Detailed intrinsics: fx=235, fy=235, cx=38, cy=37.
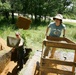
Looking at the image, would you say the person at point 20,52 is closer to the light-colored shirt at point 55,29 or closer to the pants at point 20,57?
the pants at point 20,57

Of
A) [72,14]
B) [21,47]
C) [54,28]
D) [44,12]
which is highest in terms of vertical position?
[54,28]

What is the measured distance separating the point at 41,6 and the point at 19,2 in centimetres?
248

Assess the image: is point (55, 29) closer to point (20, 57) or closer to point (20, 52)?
point (20, 52)

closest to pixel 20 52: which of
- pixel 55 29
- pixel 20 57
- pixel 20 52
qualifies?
pixel 20 52

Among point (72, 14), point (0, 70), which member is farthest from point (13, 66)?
point (72, 14)

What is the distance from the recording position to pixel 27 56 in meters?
9.43

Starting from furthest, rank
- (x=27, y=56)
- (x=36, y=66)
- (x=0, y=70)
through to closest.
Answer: (x=27, y=56)
(x=36, y=66)
(x=0, y=70)

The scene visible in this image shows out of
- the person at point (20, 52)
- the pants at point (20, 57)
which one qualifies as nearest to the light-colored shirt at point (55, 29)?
the person at point (20, 52)

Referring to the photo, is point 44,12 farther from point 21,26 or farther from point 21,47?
point 21,47

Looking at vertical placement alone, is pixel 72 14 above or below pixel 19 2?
below

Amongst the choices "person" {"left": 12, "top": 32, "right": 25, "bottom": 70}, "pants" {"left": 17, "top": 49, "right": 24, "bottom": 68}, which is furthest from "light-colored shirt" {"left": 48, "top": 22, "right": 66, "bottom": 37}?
"pants" {"left": 17, "top": 49, "right": 24, "bottom": 68}

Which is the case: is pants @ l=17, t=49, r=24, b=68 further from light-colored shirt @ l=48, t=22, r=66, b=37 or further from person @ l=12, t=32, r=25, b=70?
light-colored shirt @ l=48, t=22, r=66, b=37

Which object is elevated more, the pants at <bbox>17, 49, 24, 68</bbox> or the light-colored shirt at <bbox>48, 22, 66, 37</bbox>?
the light-colored shirt at <bbox>48, 22, 66, 37</bbox>

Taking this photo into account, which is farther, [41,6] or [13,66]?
[41,6]
